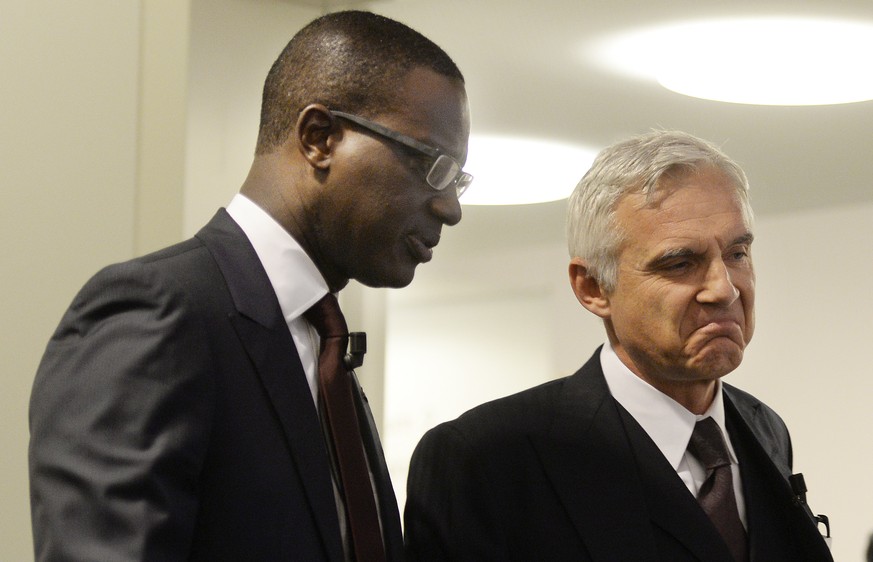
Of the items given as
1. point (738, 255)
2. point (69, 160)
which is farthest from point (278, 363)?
point (69, 160)

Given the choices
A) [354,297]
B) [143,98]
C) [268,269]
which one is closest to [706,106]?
[354,297]

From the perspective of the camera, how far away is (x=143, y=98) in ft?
8.57

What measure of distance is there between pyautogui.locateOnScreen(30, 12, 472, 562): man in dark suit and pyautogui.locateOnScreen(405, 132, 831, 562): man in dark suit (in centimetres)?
32

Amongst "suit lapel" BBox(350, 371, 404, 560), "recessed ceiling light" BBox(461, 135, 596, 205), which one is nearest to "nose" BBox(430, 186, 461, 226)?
"suit lapel" BBox(350, 371, 404, 560)

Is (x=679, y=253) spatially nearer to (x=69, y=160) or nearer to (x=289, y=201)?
(x=289, y=201)

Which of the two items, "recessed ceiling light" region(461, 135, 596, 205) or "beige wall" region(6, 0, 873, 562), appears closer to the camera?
"beige wall" region(6, 0, 873, 562)

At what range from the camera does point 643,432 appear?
1.93 m

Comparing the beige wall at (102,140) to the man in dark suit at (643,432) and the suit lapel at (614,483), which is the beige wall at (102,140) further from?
the suit lapel at (614,483)

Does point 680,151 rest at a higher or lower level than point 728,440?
higher

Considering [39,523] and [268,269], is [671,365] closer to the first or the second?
[268,269]

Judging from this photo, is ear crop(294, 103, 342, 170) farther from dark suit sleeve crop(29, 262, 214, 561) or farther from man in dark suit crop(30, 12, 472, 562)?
dark suit sleeve crop(29, 262, 214, 561)

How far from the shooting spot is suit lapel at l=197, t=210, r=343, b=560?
1.39 meters

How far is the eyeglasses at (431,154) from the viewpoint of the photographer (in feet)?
4.92

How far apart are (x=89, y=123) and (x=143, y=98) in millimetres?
158
